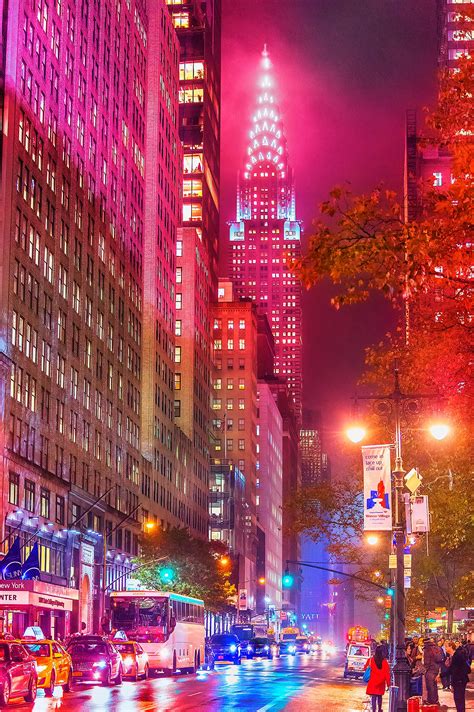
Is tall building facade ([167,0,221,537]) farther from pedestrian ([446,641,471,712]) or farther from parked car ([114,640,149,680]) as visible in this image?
pedestrian ([446,641,471,712])

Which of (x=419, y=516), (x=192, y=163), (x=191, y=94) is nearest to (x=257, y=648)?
(x=419, y=516)

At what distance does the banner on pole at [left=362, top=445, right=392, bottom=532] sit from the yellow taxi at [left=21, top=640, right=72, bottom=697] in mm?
14371

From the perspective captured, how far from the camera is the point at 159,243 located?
126 metres

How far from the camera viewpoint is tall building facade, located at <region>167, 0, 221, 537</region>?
5827 inches

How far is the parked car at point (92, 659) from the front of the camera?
4584cm

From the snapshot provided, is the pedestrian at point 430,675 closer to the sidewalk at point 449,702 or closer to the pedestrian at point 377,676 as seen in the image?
the sidewalk at point 449,702

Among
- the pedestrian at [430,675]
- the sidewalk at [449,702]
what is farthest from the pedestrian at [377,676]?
the sidewalk at [449,702]

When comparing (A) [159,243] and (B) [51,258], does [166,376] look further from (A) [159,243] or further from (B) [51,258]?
(B) [51,258]

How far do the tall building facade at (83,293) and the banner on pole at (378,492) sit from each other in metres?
41.8

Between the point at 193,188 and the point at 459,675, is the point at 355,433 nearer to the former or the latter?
the point at 459,675

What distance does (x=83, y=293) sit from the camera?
3575 inches

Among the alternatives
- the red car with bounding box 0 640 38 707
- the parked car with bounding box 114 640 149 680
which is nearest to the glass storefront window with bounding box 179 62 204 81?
the parked car with bounding box 114 640 149 680

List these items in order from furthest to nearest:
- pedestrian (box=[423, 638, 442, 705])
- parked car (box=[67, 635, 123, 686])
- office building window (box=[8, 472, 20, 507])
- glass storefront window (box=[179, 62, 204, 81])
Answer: glass storefront window (box=[179, 62, 204, 81]) → office building window (box=[8, 472, 20, 507]) → parked car (box=[67, 635, 123, 686]) → pedestrian (box=[423, 638, 442, 705])

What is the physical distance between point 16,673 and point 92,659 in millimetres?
14320
